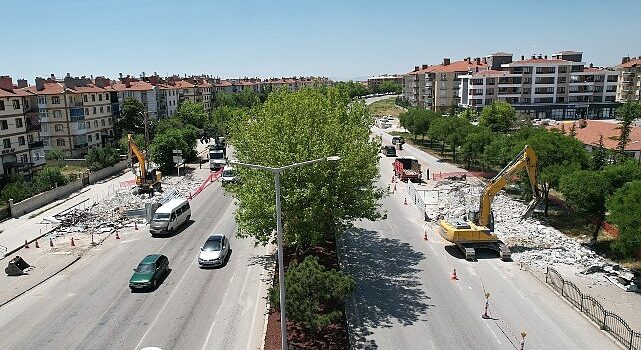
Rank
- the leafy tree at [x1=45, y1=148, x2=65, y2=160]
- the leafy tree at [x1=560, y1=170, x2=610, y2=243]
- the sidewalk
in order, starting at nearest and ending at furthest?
the leafy tree at [x1=560, y1=170, x2=610, y2=243] < the sidewalk < the leafy tree at [x1=45, y1=148, x2=65, y2=160]

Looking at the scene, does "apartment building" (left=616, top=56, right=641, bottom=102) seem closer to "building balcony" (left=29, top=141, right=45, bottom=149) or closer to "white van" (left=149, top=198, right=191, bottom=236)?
"white van" (left=149, top=198, right=191, bottom=236)

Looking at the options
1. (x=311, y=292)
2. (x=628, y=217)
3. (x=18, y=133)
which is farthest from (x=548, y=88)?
(x=311, y=292)

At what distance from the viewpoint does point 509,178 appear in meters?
31.3

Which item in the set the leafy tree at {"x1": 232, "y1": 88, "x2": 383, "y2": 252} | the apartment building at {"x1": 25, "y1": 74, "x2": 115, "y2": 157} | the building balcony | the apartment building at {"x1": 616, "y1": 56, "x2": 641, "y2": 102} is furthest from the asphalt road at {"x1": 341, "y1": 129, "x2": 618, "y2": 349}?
the apartment building at {"x1": 616, "y1": 56, "x2": 641, "y2": 102}

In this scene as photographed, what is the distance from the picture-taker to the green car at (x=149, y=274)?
2592 cm

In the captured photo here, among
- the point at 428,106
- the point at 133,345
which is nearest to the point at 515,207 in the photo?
the point at 133,345

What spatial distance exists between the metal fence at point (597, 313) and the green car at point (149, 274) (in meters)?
21.5

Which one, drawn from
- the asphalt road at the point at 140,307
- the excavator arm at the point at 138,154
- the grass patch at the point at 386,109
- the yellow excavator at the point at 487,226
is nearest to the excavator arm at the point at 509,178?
the yellow excavator at the point at 487,226

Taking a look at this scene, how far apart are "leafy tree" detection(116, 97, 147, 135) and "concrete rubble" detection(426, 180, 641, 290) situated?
179ft

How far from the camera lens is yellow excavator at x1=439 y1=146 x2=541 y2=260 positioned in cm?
3009

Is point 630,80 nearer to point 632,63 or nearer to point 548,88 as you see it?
point 632,63

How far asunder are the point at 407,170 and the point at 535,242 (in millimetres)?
22544

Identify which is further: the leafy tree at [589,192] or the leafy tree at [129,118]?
the leafy tree at [129,118]

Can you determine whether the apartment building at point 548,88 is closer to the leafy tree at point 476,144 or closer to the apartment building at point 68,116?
the leafy tree at point 476,144
